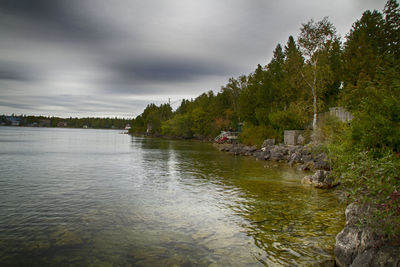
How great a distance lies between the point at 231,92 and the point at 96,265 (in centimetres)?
7524

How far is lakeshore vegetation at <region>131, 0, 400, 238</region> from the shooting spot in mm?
5727

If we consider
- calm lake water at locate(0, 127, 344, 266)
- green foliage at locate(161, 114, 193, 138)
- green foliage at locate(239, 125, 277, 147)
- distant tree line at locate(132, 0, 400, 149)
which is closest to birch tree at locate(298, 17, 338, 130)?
distant tree line at locate(132, 0, 400, 149)

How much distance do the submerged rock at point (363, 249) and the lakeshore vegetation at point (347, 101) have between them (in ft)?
0.90

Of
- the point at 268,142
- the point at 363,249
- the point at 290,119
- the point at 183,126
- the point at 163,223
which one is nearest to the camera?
the point at 363,249

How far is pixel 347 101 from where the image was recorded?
2489cm

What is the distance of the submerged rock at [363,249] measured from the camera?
495 cm

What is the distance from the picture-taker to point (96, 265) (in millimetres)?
6203

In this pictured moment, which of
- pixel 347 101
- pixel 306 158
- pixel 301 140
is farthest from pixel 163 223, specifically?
pixel 301 140

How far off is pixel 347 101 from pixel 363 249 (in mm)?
22631

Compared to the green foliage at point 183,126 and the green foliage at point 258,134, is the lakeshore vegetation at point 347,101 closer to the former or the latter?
the green foliage at point 258,134

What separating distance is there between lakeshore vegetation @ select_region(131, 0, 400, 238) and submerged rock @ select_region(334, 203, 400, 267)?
275 mm

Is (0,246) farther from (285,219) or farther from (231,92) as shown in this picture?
(231,92)

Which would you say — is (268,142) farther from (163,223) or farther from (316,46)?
(163,223)

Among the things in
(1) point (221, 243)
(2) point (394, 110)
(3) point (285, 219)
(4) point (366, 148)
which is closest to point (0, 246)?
(1) point (221, 243)
